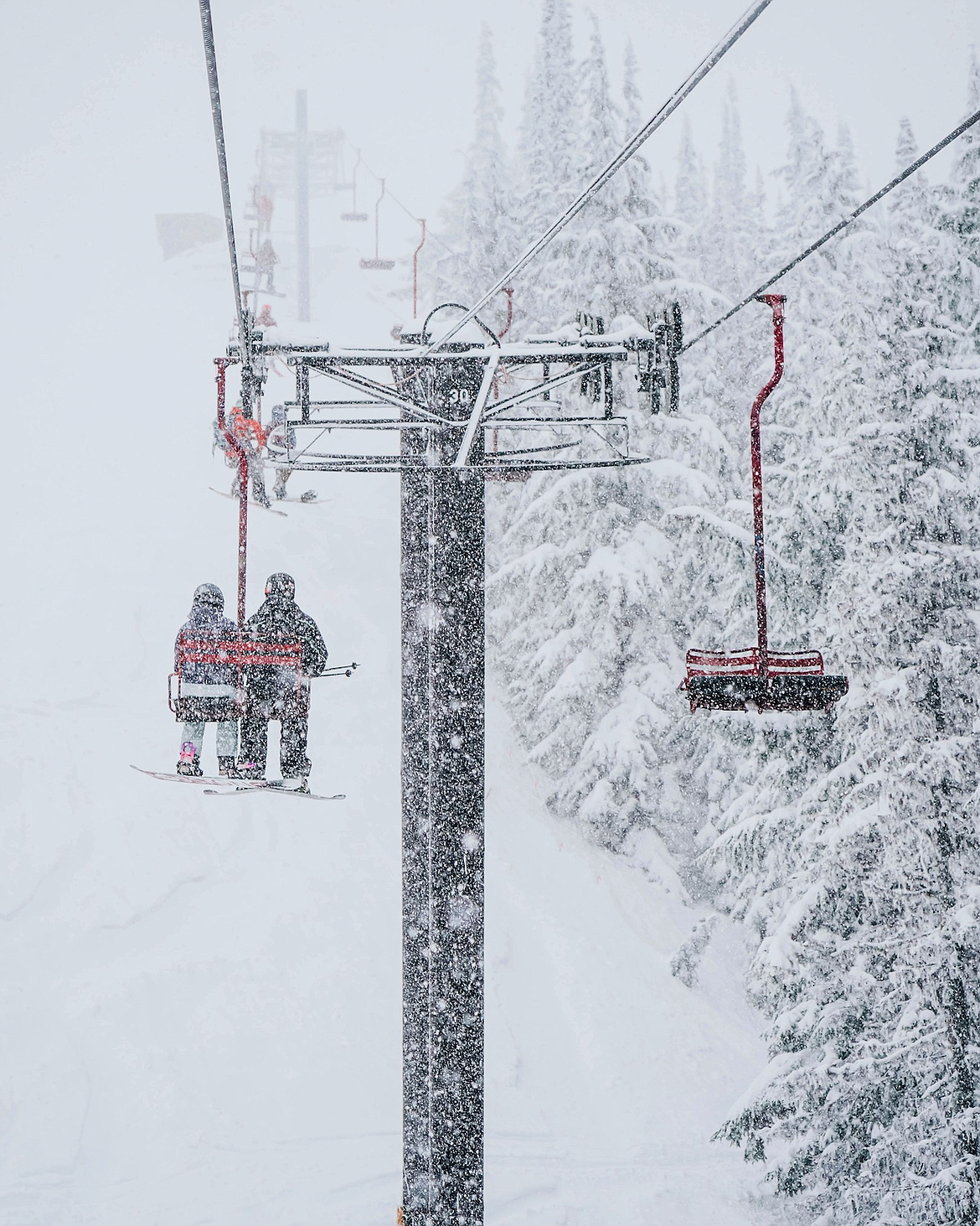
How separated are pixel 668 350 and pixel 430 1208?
17.0ft

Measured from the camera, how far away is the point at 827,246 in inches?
882

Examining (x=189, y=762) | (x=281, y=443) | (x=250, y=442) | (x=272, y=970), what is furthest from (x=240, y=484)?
(x=272, y=970)

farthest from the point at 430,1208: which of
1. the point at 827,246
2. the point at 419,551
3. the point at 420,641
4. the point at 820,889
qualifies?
the point at 827,246

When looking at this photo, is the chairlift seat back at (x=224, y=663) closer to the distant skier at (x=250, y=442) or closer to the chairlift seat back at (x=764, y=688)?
the distant skier at (x=250, y=442)

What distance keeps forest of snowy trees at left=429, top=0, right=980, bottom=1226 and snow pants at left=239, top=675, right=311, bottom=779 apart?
4163mm

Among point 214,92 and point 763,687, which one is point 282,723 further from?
point 214,92

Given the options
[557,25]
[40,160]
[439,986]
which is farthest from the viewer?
[40,160]

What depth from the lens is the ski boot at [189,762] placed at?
7266 mm

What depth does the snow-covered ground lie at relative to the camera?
11.5 metres

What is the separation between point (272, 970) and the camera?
1391 cm

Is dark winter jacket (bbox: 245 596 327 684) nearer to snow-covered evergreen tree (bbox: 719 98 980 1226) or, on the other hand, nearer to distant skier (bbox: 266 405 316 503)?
distant skier (bbox: 266 405 316 503)

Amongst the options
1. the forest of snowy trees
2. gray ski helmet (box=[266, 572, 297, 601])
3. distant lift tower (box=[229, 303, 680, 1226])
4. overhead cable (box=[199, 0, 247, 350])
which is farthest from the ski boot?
the forest of snowy trees

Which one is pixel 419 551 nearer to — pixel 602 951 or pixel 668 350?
pixel 668 350

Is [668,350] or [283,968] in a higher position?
[668,350]
